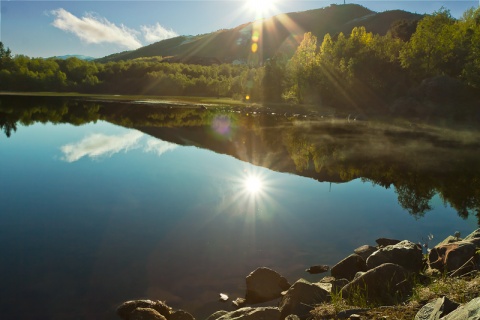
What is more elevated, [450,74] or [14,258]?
[450,74]

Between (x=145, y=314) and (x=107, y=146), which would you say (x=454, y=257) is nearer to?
(x=145, y=314)

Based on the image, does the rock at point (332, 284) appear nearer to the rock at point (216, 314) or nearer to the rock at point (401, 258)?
the rock at point (401, 258)

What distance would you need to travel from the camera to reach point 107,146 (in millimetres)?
52812

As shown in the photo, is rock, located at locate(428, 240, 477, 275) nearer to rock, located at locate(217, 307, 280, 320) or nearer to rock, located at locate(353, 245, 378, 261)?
rock, located at locate(353, 245, 378, 261)

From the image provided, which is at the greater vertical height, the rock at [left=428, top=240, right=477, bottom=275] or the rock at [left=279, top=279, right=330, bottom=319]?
the rock at [left=428, top=240, right=477, bottom=275]

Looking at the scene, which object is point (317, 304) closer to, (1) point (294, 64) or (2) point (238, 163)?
(2) point (238, 163)

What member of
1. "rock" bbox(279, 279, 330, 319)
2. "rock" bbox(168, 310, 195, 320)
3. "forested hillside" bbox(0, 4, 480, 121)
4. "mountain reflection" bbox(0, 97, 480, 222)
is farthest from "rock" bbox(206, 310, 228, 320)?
"forested hillside" bbox(0, 4, 480, 121)

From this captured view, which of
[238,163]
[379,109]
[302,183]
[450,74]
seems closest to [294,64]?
[379,109]

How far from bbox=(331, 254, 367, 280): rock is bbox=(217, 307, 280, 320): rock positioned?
505 cm

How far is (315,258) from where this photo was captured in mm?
19875

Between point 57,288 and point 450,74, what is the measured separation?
318ft

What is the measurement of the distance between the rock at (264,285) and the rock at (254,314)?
2.08 meters

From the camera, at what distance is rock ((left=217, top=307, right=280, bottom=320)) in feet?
42.9

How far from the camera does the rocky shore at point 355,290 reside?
42.0 ft
